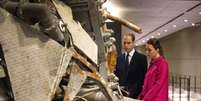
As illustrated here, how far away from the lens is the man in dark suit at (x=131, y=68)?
5020 mm

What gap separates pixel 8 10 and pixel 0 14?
0.17 ft

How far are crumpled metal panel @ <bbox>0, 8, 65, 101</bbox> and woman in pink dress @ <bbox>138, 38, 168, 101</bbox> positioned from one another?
2.24 metres

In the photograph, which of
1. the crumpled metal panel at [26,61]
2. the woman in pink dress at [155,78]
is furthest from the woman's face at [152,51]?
the crumpled metal panel at [26,61]

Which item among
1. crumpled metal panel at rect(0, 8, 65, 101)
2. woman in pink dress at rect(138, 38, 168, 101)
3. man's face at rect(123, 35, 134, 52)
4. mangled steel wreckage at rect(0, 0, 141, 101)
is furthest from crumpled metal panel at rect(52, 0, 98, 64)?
man's face at rect(123, 35, 134, 52)

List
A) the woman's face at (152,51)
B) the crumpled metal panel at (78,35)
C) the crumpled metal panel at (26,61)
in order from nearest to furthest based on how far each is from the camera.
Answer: the crumpled metal panel at (26,61)
the crumpled metal panel at (78,35)
the woman's face at (152,51)

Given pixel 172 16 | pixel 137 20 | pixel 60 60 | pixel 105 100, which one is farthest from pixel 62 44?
pixel 137 20

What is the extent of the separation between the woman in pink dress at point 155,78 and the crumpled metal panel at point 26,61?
88.3 inches

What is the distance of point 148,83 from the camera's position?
4.56 meters

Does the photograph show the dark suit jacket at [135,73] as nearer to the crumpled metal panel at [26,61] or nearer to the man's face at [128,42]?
the man's face at [128,42]

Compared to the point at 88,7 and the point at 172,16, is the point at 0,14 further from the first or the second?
the point at 172,16

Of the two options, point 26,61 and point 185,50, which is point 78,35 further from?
point 185,50

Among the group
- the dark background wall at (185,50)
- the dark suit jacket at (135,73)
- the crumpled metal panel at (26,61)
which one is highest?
the crumpled metal panel at (26,61)

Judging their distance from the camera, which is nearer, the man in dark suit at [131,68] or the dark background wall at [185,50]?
the man in dark suit at [131,68]

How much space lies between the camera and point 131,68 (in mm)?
A: 5090
